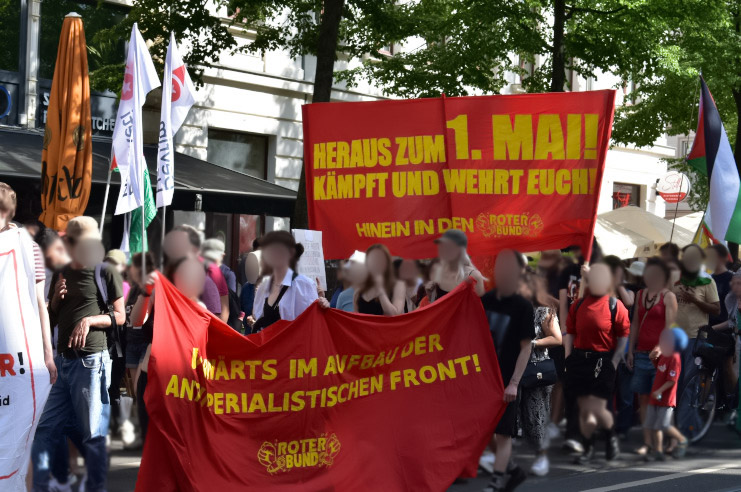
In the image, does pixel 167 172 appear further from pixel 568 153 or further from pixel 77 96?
pixel 568 153

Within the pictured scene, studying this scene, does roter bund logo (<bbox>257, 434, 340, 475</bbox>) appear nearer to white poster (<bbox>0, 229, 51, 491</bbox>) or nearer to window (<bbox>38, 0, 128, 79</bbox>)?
white poster (<bbox>0, 229, 51, 491</bbox>)

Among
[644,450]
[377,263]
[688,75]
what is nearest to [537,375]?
[377,263]

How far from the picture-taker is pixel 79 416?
261 inches

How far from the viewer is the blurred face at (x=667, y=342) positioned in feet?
26.8

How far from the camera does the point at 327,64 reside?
15.3 meters

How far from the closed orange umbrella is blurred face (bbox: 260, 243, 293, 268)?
2.69 metres

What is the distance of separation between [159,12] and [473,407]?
10999mm

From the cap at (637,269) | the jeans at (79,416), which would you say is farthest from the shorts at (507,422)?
the cap at (637,269)

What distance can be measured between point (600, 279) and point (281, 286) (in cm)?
252

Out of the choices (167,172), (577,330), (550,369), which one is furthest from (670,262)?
(167,172)

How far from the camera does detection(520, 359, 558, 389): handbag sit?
8211 millimetres

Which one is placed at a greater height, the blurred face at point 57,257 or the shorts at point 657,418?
the blurred face at point 57,257

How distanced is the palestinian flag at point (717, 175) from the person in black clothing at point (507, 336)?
3.76 m

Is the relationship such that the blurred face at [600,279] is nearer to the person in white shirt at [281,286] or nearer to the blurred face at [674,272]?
the blurred face at [674,272]
